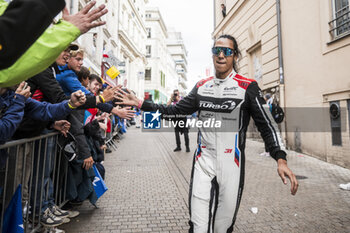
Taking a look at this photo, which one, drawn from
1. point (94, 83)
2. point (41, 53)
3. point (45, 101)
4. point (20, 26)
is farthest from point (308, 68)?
point (20, 26)

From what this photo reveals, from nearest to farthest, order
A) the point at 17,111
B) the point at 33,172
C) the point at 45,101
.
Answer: the point at 17,111 < the point at 33,172 < the point at 45,101

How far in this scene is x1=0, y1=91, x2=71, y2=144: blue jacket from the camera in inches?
85.4

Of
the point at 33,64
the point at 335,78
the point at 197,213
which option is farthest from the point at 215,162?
the point at 335,78

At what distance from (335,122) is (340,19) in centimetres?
293

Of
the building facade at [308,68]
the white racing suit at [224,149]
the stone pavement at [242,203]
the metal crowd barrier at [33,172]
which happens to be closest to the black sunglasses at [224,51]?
the white racing suit at [224,149]

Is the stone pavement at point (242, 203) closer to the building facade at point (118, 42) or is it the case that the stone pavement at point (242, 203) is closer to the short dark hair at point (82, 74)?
the short dark hair at point (82, 74)

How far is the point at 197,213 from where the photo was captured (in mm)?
2059

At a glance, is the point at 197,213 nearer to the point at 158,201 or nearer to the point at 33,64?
the point at 33,64

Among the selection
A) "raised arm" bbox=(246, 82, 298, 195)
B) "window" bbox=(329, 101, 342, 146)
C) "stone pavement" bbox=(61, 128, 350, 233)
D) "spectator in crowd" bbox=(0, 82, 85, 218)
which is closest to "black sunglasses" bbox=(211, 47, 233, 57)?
"raised arm" bbox=(246, 82, 298, 195)

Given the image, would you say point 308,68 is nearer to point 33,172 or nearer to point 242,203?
point 242,203

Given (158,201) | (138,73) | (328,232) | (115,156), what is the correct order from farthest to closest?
1. (138,73)
2. (115,156)
3. (158,201)
4. (328,232)

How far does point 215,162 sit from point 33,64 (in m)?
1.54

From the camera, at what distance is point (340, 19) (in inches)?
281

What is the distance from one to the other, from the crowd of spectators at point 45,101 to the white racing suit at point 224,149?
111cm
